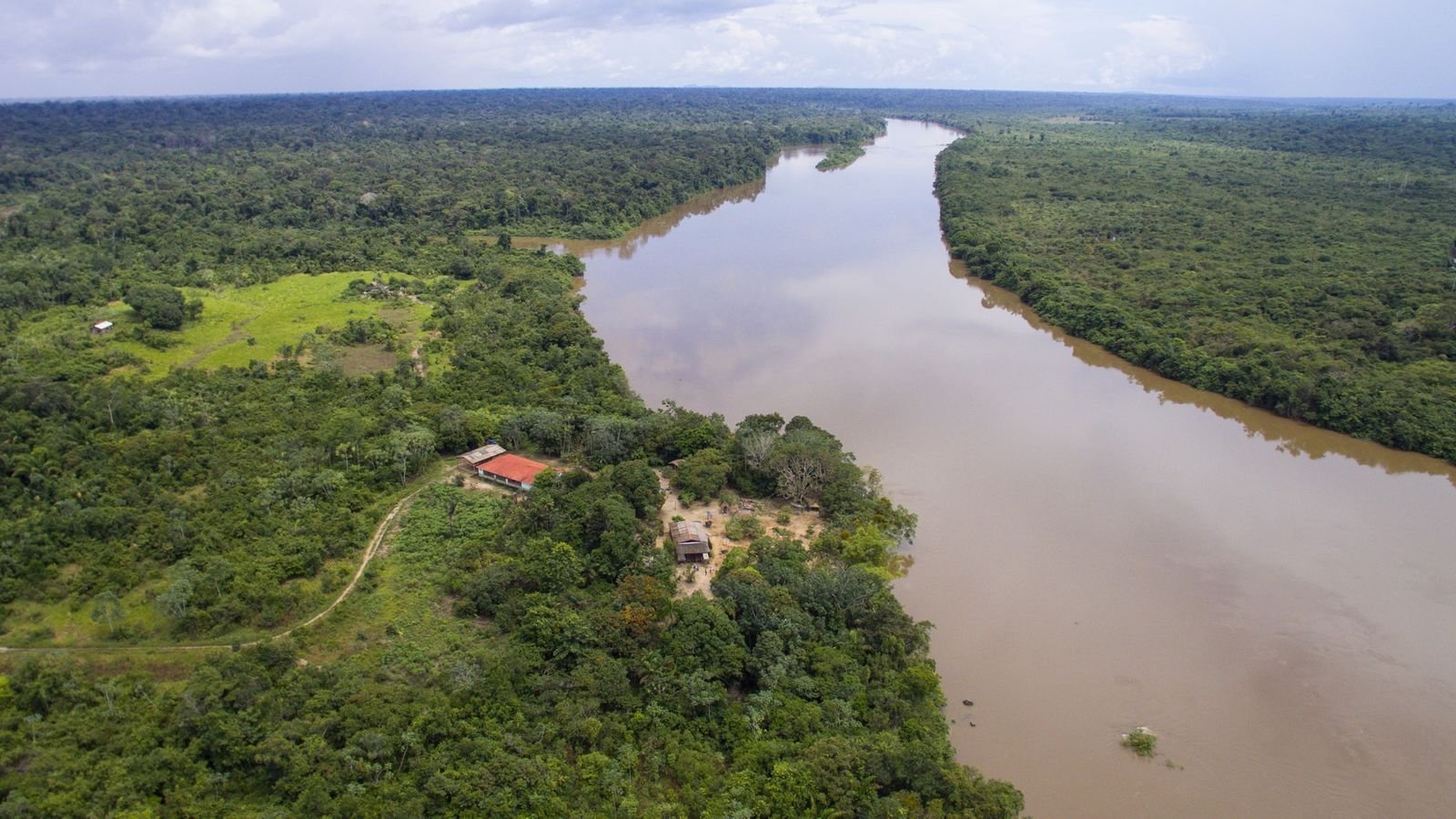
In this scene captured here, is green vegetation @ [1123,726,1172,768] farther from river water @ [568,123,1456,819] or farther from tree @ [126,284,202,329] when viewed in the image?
tree @ [126,284,202,329]

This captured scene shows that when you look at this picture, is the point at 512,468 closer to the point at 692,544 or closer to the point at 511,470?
the point at 511,470

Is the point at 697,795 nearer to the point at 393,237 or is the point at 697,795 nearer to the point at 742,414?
the point at 742,414

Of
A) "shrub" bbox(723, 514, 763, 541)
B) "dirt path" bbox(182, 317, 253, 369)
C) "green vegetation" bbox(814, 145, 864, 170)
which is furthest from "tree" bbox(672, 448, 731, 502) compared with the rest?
"green vegetation" bbox(814, 145, 864, 170)

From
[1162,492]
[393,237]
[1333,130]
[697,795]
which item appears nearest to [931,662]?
[697,795]

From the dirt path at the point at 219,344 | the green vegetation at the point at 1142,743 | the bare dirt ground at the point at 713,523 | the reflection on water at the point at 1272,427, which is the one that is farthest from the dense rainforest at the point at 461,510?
the green vegetation at the point at 1142,743

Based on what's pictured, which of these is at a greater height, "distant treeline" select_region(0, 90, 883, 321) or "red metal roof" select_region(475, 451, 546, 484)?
"distant treeline" select_region(0, 90, 883, 321)

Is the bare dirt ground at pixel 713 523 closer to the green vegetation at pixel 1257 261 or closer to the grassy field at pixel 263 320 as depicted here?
the grassy field at pixel 263 320
